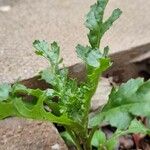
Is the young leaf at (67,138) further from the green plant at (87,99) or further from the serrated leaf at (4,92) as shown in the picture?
the serrated leaf at (4,92)

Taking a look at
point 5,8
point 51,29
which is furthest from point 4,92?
point 5,8

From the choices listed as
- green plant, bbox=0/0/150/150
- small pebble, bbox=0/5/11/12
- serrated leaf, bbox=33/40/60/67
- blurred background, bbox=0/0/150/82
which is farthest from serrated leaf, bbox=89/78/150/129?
small pebble, bbox=0/5/11/12

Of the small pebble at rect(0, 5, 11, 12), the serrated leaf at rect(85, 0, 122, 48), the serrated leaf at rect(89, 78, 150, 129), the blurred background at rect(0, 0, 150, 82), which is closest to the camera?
the serrated leaf at rect(89, 78, 150, 129)

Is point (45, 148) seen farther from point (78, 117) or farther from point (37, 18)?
point (37, 18)

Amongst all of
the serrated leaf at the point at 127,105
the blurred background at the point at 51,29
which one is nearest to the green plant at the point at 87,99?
the serrated leaf at the point at 127,105

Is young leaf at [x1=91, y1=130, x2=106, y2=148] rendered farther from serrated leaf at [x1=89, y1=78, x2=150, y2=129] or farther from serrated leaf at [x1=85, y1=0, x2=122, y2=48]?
serrated leaf at [x1=85, y1=0, x2=122, y2=48]

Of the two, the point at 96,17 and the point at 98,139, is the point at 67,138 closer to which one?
the point at 98,139

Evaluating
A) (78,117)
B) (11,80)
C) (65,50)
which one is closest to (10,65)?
(11,80)

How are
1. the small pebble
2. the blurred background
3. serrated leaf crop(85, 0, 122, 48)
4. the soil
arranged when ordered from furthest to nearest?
the small pebble < the blurred background < the soil < serrated leaf crop(85, 0, 122, 48)
